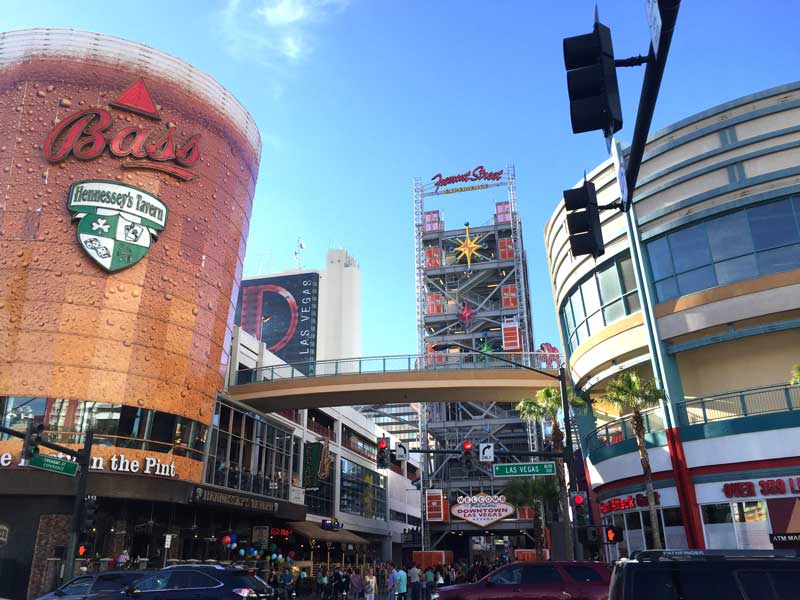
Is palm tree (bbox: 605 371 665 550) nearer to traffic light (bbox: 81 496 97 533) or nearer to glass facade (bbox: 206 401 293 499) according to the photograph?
traffic light (bbox: 81 496 97 533)

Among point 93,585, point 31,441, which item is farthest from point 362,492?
point 93,585

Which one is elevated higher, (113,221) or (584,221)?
(113,221)

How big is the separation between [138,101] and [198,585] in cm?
2659

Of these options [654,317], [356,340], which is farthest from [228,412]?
[356,340]

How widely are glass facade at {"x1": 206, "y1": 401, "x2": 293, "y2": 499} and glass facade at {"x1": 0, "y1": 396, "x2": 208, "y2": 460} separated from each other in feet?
11.1

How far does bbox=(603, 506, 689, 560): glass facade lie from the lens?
78.6ft

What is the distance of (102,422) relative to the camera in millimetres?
29438

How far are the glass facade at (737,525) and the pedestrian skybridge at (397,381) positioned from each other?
1485 centimetres

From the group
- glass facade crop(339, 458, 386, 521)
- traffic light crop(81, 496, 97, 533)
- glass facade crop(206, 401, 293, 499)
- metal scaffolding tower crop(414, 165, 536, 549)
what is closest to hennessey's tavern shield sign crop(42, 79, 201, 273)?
glass facade crop(206, 401, 293, 499)

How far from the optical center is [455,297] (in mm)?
81750

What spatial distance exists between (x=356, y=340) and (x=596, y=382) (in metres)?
145

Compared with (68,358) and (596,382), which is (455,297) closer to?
(596,382)

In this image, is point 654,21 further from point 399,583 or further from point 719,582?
point 399,583

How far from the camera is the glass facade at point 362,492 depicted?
61625 millimetres
